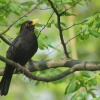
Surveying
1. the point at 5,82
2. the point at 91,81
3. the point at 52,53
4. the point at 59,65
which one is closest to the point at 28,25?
the point at 5,82

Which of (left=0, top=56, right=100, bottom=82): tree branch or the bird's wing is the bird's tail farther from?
(left=0, top=56, right=100, bottom=82): tree branch

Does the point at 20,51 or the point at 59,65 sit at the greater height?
the point at 20,51

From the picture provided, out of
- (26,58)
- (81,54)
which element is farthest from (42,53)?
(26,58)

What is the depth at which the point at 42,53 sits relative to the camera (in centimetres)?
1445

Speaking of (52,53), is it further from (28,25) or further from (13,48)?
(13,48)

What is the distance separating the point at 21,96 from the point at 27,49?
9.73 m

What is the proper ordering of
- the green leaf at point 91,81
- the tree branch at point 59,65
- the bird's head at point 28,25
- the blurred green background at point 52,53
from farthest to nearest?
the blurred green background at point 52,53, the bird's head at point 28,25, the tree branch at point 59,65, the green leaf at point 91,81

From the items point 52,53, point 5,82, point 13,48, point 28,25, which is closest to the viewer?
point 13,48

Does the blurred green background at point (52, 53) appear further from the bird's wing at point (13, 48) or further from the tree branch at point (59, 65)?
the tree branch at point (59, 65)

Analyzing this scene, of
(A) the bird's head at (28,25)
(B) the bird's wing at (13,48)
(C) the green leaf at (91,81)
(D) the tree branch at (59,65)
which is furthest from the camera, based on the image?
(A) the bird's head at (28,25)

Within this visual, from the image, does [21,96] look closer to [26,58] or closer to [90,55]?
[90,55]

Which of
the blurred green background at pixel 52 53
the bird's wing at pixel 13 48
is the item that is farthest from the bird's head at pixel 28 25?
the blurred green background at pixel 52 53

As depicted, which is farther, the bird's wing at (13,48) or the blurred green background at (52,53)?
the blurred green background at (52,53)

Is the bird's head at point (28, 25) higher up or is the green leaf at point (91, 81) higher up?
the bird's head at point (28, 25)
